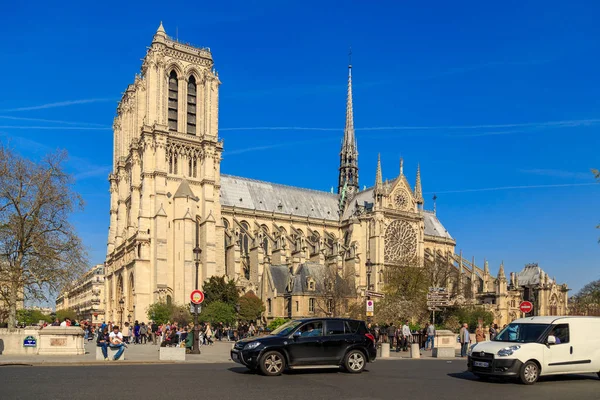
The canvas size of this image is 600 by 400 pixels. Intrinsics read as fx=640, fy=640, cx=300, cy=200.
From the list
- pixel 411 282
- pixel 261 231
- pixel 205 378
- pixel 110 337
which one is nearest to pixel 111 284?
pixel 261 231

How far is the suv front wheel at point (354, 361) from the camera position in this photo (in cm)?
1891

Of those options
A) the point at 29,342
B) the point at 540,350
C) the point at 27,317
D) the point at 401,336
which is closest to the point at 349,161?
the point at 27,317

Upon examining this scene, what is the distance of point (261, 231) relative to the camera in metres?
76.2

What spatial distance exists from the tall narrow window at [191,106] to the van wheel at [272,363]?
57.3 m

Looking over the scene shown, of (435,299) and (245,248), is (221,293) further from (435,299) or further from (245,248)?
(435,299)

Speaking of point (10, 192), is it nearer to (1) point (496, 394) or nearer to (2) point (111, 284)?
(1) point (496, 394)

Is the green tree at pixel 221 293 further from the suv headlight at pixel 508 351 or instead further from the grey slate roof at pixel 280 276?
the suv headlight at pixel 508 351

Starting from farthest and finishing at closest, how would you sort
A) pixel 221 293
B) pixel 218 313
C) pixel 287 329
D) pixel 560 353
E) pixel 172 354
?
pixel 221 293 → pixel 218 313 → pixel 172 354 → pixel 287 329 → pixel 560 353

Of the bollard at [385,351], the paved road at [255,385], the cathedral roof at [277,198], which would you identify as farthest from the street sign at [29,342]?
the cathedral roof at [277,198]

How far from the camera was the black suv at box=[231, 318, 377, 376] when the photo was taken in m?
17.6

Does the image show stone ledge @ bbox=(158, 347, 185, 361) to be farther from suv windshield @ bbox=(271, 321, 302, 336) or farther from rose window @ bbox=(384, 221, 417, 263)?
rose window @ bbox=(384, 221, 417, 263)

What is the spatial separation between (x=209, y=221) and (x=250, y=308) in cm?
1074

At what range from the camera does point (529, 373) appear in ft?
53.0

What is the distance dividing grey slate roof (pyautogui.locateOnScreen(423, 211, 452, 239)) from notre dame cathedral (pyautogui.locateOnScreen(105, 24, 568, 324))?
829 centimetres
